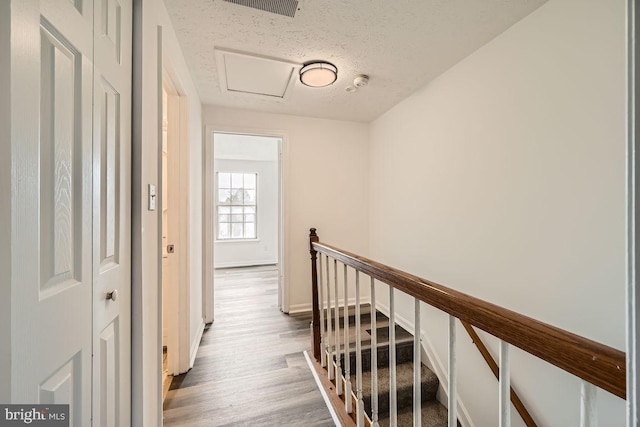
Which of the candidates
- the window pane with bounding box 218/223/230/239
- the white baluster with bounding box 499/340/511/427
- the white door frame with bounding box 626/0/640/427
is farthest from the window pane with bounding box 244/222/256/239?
the white door frame with bounding box 626/0/640/427

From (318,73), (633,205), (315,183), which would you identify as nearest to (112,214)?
(633,205)

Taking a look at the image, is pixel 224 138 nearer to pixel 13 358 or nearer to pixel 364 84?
pixel 364 84

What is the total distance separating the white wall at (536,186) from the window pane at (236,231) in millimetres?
4436

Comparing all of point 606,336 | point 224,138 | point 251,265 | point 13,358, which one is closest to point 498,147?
point 606,336

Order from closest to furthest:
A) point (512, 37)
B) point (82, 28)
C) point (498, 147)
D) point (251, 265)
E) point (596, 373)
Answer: point (596, 373)
point (82, 28)
point (512, 37)
point (498, 147)
point (251, 265)

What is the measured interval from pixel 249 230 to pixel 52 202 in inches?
209

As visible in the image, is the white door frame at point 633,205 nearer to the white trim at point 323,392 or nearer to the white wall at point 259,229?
the white trim at point 323,392

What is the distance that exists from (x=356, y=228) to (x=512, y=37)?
222cm

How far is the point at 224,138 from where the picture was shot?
4.15 metres

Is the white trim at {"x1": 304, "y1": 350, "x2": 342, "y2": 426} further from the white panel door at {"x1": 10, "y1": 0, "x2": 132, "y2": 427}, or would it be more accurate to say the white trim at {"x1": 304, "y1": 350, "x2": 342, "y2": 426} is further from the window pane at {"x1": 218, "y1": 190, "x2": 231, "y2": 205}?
the window pane at {"x1": 218, "y1": 190, "x2": 231, "y2": 205}

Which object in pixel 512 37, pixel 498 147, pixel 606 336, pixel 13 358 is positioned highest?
pixel 512 37

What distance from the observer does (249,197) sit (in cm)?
579

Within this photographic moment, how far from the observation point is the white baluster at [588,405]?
464 millimetres

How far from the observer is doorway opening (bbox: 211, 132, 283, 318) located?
215 inches
